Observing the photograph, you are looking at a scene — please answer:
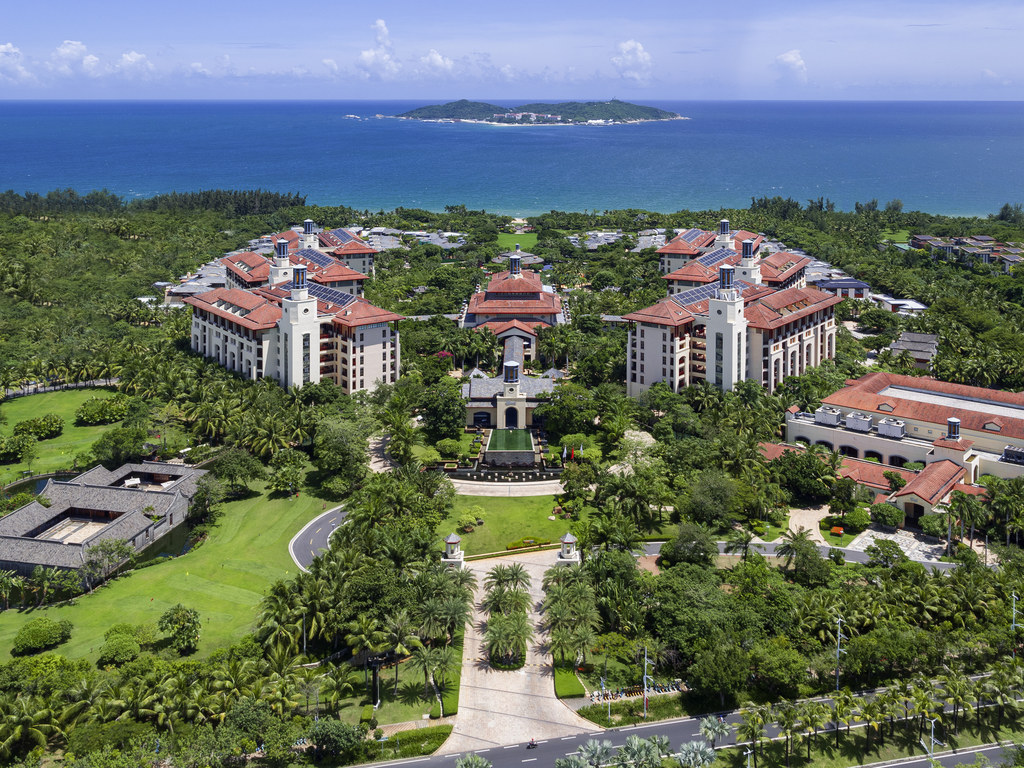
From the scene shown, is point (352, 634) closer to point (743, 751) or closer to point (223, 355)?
point (743, 751)

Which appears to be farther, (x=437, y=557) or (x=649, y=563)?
(x=649, y=563)

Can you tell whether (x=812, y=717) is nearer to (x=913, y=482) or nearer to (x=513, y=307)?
(x=913, y=482)

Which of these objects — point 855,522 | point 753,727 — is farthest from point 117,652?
point 855,522

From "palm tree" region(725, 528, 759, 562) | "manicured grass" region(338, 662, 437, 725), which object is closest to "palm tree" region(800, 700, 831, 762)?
"palm tree" region(725, 528, 759, 562)

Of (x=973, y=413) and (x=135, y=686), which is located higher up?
(x=973, y=413)

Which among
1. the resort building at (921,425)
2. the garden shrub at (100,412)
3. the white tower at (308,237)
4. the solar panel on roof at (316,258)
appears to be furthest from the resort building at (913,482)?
the white tower at (308,237)

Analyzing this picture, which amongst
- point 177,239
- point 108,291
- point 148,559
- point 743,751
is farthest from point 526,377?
point 177,239

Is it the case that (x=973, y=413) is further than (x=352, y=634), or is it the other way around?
(x=973, y=413)

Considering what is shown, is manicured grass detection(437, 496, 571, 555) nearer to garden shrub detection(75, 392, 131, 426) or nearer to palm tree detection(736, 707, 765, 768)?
palm tree detection(736, 707, 765, 768)
